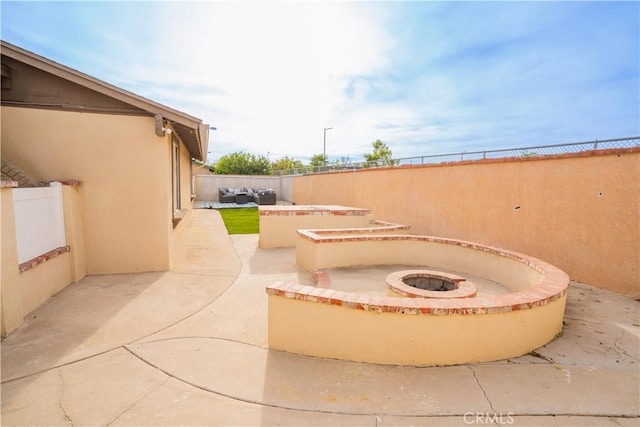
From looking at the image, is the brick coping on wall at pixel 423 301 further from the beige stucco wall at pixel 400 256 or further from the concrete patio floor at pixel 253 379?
the beige stucco wall at pixel 400 256

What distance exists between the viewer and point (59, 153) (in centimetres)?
561

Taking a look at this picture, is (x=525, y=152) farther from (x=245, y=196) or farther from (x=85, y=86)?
(x=245, y=196)

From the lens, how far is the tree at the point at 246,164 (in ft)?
134

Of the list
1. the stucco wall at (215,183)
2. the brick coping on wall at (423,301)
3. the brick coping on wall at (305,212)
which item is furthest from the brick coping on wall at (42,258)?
the stucco wall at (215,183)

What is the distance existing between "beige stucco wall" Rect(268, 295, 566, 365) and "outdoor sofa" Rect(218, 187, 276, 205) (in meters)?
19.4

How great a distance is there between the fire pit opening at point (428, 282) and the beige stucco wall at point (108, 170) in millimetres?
4843

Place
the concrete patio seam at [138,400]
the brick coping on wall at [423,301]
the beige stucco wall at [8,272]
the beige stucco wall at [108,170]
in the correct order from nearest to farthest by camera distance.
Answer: the concrete patio seam at [138,400] → the brick coping on wall at [423,301] → the beige stucco wall at [8,272] → the beige stucco wall at [108,170]

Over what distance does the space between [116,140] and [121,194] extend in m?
1.03

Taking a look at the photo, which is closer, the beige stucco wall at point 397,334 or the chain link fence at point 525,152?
the beige stucco wall at point 397,334

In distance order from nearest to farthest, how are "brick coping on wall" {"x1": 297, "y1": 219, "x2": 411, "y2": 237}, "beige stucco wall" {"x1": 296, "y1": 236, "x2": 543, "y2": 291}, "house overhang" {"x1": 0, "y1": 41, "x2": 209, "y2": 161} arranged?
1. "house overhang" {"x1": 0, "y1": 41, "x2": 209, "y2": 161}
2. "beige stucco wall" {"x1": 296, "y1": 236, "x2": 543, "y2": 291}
3. "brick coping on wall" {"x1": 297, "y1": 219, "x2": 411, "y2": 237}

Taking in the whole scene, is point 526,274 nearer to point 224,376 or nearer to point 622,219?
point 622,219

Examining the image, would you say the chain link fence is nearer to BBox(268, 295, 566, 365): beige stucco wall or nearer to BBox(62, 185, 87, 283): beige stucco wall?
BBox(268, 295, 566, 365): beige stucco wall

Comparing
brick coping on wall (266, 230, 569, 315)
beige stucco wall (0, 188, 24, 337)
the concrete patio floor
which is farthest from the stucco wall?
brick coping on wall (266, 230, 569, 315)

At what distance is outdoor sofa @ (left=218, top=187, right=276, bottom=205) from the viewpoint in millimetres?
22391
